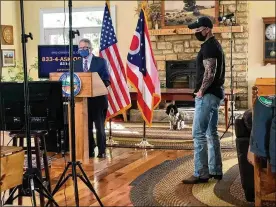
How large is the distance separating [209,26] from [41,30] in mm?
7299

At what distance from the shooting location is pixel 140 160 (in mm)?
5379

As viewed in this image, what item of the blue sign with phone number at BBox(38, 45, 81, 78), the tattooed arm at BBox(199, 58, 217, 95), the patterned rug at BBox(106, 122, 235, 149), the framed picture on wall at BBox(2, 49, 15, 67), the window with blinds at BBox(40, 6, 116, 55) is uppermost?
the window with blinds at BBox(40, 6, 116, 55)

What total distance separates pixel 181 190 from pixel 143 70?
88.1 inches

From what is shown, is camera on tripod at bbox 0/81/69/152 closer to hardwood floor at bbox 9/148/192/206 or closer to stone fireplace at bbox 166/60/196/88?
hardwood floor at bbox 9/148/192/206

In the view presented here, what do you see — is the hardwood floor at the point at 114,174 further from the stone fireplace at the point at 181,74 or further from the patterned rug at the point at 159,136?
the stone fireplace at the point at 181,74

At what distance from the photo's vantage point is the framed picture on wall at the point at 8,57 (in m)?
10.3

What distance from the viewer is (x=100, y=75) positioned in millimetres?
5477

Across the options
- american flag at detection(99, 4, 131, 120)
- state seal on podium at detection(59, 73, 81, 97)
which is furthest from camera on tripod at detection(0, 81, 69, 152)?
american flag at detection(99, 4, 131, 120)

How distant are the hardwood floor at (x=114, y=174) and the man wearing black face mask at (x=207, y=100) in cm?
67

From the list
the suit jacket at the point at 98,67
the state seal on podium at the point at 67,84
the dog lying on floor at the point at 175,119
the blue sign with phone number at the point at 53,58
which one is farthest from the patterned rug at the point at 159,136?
the state seal on podium at the point at 67,84

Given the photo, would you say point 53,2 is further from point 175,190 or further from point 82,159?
point 175,190

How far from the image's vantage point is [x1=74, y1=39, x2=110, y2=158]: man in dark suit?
17.6ft

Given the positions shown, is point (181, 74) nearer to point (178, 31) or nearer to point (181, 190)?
point (178, 31)

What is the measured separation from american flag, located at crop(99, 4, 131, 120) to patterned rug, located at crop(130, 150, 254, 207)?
1.37 metres
